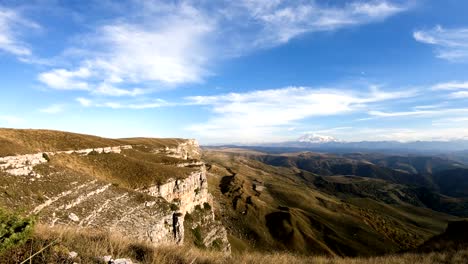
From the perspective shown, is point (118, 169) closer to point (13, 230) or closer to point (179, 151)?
point (13, 230)

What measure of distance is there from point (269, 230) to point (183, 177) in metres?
48.3

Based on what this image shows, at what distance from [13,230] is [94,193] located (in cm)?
2912

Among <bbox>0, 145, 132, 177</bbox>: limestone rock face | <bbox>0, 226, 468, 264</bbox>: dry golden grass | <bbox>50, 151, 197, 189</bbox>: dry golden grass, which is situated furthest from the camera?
<bbox>50, 151, 197, 189</bbox>: dry golden grass

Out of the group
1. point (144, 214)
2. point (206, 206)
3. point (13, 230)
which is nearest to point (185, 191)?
point (206, 206)

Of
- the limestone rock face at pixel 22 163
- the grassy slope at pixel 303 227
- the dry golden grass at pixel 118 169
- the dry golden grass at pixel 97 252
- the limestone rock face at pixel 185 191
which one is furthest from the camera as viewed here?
the grassy slope at pixel 303 227

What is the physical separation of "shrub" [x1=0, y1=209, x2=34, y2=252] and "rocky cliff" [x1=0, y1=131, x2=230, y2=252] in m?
6.83

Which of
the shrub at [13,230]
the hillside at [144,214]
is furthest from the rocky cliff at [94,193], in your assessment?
the shrub at [13,230]

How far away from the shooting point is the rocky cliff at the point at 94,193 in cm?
2662

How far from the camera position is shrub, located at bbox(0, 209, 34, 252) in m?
7.30

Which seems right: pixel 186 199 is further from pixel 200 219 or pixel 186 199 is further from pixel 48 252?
pixel 48 252

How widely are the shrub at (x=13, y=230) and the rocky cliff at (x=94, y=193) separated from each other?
6.83 m

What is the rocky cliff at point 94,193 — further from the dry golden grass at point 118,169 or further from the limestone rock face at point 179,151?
the limestone rock face at point 179,151

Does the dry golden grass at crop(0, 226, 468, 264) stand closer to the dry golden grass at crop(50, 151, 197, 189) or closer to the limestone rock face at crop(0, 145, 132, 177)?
the limestone rock face at crop(0, 145, 132, 177)

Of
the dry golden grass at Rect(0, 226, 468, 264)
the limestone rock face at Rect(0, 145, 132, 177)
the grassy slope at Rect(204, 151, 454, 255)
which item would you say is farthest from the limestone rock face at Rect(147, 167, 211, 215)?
the dry golden grass at Rect(0, 226, 468, 264)
